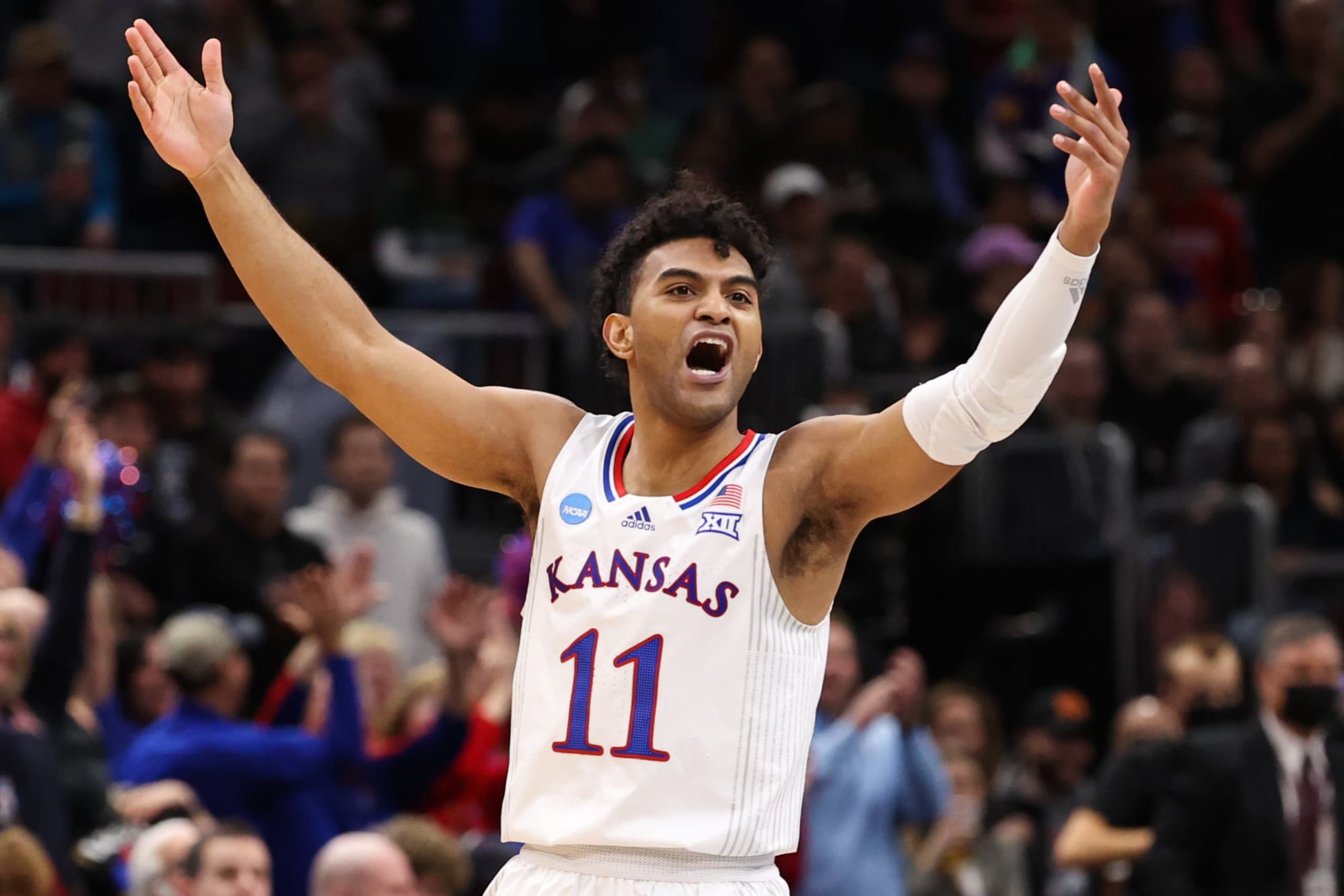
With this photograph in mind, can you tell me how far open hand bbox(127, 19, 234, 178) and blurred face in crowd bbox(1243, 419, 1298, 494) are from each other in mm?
8158

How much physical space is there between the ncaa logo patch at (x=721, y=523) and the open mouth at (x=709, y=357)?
28cm

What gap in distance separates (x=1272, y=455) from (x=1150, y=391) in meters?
1.12

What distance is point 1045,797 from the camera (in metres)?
10.2

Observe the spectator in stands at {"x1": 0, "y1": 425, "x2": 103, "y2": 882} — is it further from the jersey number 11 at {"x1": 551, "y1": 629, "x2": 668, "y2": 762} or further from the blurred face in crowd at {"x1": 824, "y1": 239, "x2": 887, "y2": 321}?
the blurred face in crowd at {"x1": 824, "y1": 239, "x2": 887, "y2": 321}

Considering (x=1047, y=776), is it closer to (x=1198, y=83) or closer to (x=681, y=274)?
(x=681, y=274)

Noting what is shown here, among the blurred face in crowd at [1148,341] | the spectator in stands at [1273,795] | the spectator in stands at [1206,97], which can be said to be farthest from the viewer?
the spectator in stands at [1206,97]

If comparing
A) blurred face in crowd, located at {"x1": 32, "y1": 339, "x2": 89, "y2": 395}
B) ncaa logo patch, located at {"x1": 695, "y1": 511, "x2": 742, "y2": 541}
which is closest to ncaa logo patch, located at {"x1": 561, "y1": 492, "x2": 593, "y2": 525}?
ncaa logo patch, located at {"x1": 695, "y1": 511, "x2": 742, "y2": 541}

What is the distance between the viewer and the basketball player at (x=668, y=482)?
13.4 feet

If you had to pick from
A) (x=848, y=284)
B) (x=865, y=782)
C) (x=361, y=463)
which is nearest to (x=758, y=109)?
(x=848, y=284)

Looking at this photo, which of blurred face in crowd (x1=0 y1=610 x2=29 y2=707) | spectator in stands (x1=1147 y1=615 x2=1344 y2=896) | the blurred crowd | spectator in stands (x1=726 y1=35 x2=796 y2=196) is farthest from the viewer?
spectator in stands (x1=726 y1=35 x2=796 y2=196)

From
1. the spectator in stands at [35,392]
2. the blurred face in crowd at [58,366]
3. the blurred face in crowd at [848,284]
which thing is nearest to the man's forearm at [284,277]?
the spectator in stands at [35,392]

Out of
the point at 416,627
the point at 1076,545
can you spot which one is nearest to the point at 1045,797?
the point at 1076,545

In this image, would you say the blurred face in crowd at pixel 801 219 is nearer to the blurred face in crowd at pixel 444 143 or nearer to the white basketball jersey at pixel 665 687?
the blurred face in crowd at pixel 444 143

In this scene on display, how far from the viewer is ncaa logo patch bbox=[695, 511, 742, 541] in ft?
13.9
